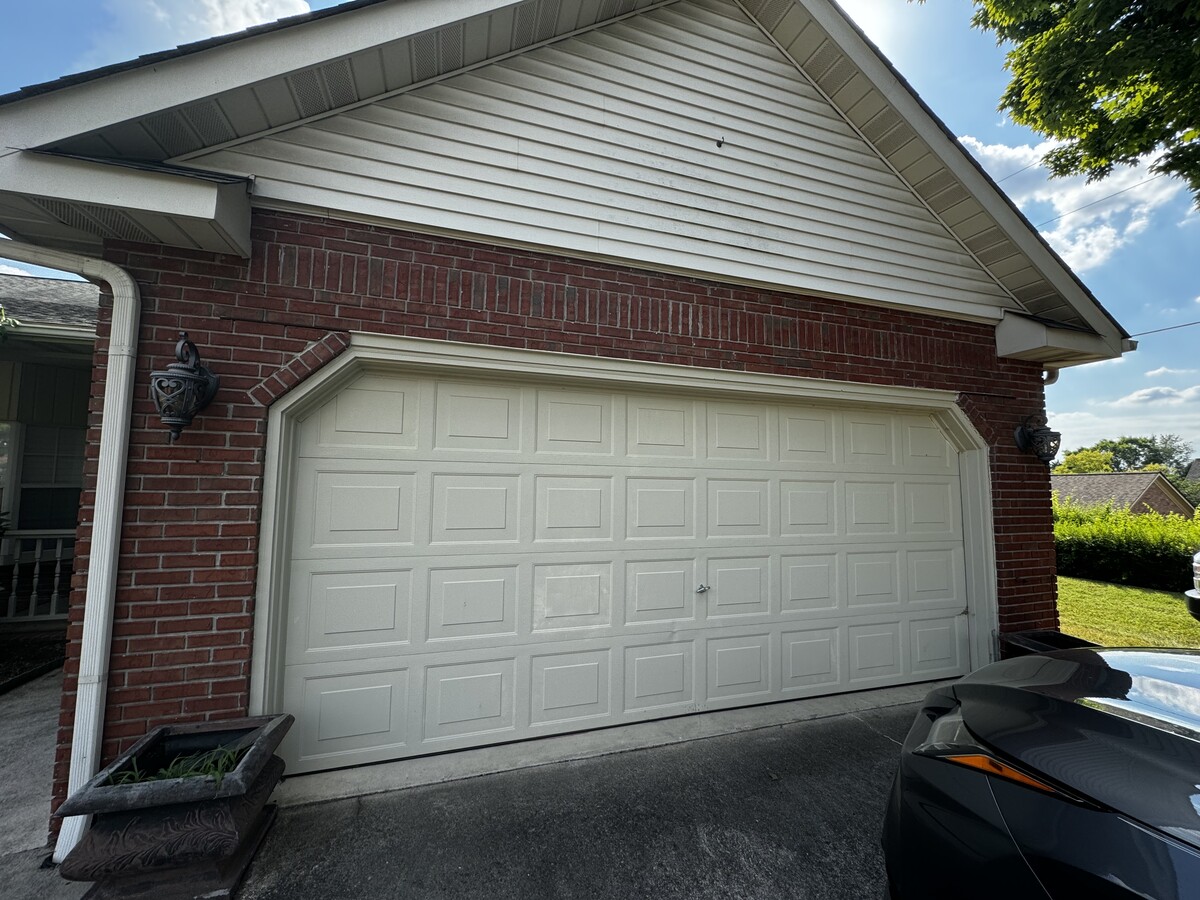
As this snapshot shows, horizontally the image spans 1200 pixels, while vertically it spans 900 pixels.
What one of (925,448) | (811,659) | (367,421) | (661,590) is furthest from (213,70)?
(925,448)

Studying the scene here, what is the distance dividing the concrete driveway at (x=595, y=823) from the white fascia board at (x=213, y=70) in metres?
3.35

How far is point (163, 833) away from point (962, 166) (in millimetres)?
6338

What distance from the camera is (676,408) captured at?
379cm

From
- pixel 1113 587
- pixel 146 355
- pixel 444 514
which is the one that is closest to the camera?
pixel 146 355

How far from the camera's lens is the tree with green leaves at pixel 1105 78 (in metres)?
4.21

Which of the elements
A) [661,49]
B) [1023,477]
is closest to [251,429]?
[661,49]

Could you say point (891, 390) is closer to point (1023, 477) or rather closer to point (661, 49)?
point (1023, 477)

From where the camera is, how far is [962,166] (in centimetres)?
403

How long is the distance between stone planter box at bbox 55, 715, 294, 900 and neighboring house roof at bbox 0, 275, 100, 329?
13.1 feet

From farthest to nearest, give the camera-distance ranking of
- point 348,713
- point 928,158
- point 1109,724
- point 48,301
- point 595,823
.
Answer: point 48,301, point 928,158, point 348,713, point 595,823, point 1109,724

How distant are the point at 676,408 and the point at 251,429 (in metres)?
2.69

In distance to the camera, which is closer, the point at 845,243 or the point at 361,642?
the point at 361,642

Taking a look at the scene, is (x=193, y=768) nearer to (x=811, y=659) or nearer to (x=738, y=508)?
(x=738, y=508)

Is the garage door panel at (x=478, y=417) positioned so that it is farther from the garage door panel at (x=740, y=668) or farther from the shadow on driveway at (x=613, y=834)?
the garage door panel at (x=740, y=668)
